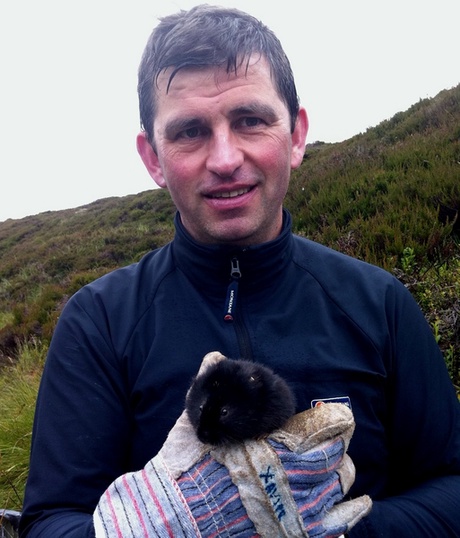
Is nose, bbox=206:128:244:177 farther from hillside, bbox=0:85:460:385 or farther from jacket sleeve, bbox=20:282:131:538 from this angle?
hillside, bbox=0:85:460:385

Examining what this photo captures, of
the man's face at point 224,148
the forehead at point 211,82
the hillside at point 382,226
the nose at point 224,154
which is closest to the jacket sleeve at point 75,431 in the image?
the man's face at point 224,148

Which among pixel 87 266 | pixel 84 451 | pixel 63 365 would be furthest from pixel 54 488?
pixel 87 266

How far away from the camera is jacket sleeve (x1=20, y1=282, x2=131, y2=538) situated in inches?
66.5

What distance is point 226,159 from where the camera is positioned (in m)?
1.95

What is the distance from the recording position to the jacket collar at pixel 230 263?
209 cm

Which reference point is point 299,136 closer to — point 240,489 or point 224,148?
point 224,148

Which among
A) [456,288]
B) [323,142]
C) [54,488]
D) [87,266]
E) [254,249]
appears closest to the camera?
[54,488]

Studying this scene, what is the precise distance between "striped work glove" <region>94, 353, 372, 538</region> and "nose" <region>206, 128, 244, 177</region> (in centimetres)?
95

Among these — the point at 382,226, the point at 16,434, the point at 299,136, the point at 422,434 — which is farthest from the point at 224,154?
the point at 382,226

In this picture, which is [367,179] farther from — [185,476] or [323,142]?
[323,142]

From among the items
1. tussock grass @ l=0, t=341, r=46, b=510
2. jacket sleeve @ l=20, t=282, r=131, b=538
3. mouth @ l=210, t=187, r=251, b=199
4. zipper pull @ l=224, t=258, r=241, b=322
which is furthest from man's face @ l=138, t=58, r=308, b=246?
tussock grass @ l=0, t=341, r=46, b=510

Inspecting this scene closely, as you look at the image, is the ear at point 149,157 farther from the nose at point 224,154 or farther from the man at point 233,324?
the nose at point 224,154

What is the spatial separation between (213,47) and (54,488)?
5.69 feet

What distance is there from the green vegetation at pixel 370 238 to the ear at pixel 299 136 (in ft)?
7.59
